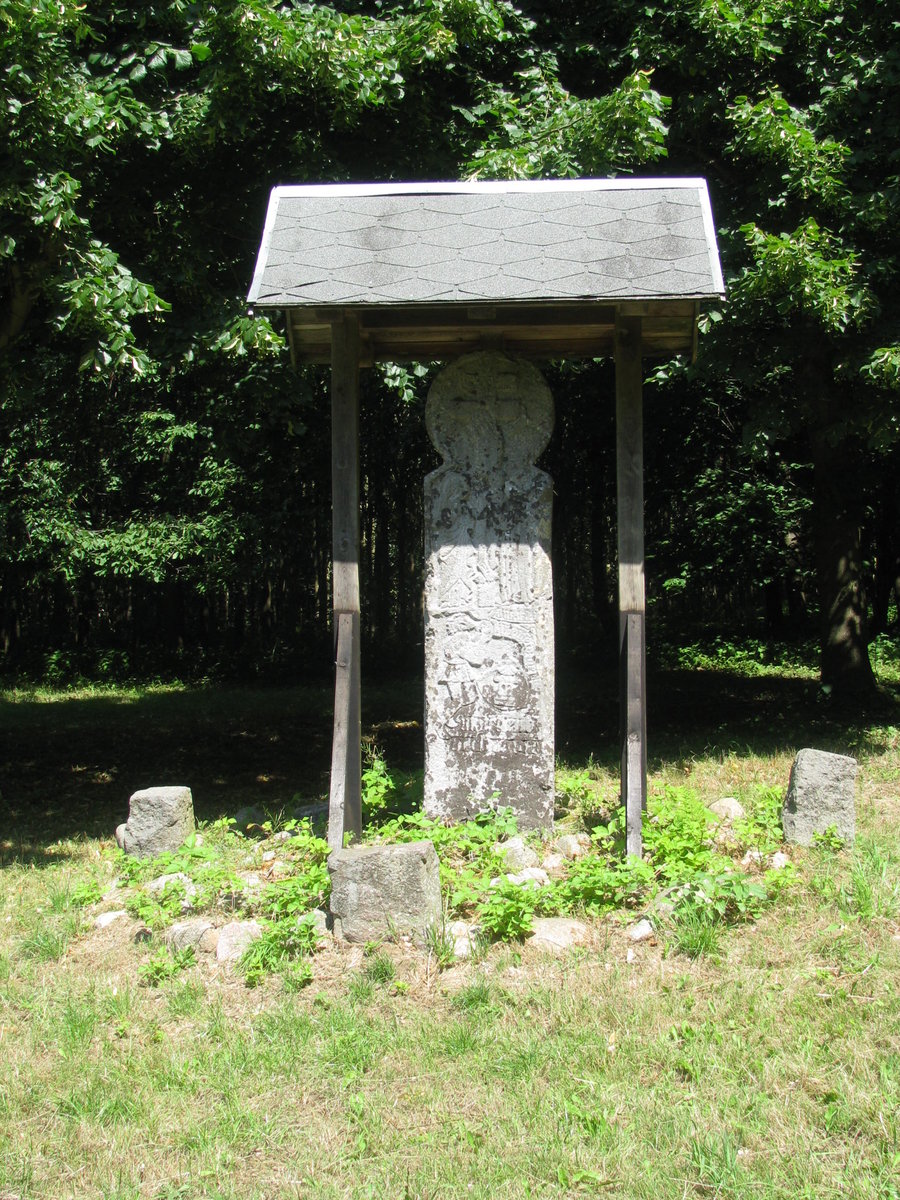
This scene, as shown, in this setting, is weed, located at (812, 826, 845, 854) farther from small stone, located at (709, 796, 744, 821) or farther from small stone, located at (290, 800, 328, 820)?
small stone, located at (290, 800, 328, 820)

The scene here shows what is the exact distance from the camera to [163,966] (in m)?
4.14

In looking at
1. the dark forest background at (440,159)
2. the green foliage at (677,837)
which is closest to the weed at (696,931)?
the green foliage at (677,837)

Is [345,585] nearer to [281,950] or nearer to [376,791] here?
[376,791]

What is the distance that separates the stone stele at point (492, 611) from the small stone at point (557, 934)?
1.28m

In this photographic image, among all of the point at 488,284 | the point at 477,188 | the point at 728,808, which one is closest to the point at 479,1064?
the point at 728,808

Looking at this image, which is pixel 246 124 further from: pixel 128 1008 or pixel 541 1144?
pixel 541 1144

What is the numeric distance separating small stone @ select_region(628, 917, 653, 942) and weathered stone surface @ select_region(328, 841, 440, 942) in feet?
2.62

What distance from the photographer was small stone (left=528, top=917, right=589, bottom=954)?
4230 mm

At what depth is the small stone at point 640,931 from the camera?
426cm

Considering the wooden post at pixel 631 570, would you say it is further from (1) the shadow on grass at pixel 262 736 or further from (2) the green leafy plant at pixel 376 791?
(1) the shadow on grass at pixel 262 736

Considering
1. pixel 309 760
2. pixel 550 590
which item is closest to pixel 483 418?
pixel 550 590

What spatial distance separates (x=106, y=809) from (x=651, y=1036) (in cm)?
509

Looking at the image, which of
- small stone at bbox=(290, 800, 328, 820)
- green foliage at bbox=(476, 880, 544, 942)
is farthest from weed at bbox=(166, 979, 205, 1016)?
small stone at bbox=(290, 800, 328, 820)

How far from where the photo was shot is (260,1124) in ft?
10.3
